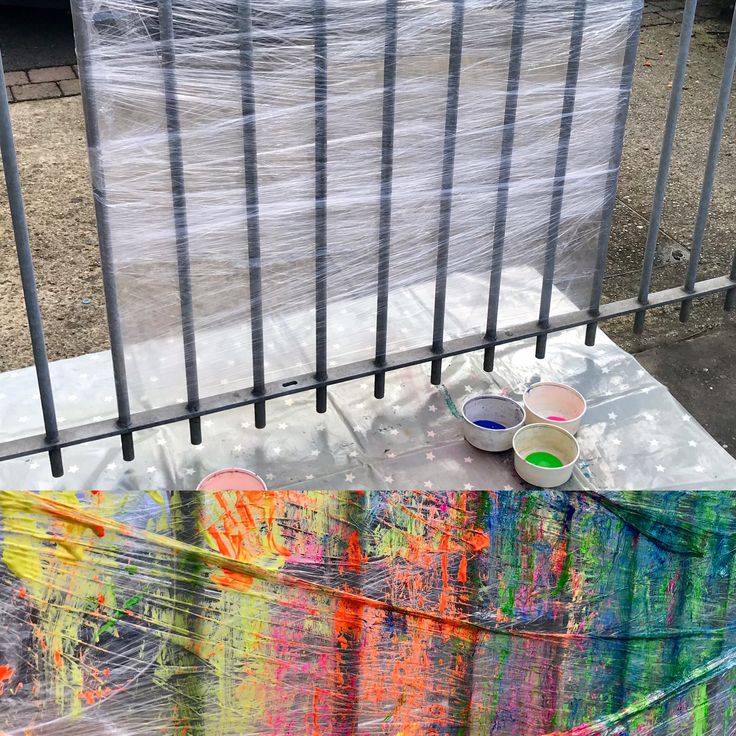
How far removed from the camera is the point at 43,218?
3836mm

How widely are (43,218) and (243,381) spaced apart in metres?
2.16

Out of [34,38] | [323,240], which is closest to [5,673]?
[323,240]

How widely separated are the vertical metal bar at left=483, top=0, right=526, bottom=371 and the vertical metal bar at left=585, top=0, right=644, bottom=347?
26 centimetres

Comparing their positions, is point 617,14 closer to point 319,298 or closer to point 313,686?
point 319,298

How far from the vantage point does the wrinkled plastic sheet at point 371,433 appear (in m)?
2.08

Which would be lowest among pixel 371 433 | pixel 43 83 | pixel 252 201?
pixel 43 83

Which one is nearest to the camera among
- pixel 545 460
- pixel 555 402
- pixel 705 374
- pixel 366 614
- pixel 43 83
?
pixel 366 614

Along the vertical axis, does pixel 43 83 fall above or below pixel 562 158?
below

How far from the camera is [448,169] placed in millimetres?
1933

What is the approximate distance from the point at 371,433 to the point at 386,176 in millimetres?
636

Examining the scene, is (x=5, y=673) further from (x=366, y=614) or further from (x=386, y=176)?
(x=386, y=176)

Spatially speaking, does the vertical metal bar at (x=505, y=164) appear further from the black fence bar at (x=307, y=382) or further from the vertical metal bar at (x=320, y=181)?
the vertical metal bar at (x=320, y=181)

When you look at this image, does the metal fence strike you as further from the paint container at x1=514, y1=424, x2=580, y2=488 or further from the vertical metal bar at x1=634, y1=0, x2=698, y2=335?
the paint container at x1=514, y1=424, x2=580, y2=488

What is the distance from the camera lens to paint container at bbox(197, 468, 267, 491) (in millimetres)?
2014
